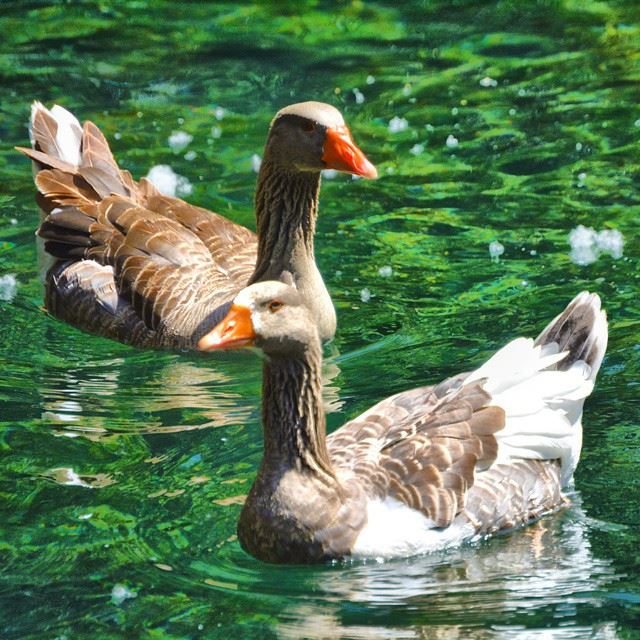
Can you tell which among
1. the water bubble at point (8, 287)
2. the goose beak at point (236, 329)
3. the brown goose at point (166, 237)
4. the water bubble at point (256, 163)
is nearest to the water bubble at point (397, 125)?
the water bubble at point (256, 163)

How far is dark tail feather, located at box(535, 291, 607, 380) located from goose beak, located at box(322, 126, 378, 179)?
5.46 ft

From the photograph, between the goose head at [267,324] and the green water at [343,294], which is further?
the green water at [343,294]

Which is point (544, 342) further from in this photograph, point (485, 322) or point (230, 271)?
point (230, 271)

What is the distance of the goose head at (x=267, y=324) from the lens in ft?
24.6

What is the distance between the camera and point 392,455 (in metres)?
8.20

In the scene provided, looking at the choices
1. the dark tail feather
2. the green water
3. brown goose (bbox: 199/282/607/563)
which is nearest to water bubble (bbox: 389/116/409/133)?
the green water

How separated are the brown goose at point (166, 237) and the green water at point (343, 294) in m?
0.31

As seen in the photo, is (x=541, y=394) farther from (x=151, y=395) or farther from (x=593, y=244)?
(x=593, y=244)

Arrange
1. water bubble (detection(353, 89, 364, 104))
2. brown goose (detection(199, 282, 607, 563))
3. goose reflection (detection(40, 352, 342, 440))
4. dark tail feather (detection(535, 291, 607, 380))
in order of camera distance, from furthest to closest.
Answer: water bubble (detection(353, 89, 364, 104)) < goose reflection (detection(40, 352, 342, 440)) < dark tail feather (detection(535, 291, 607, 380)) < brown goose (detection(199, 282, 607, 563))

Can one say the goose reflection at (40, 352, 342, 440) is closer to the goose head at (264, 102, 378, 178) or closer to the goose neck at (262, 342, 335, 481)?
the goose head at (264, 102, 378, 178)

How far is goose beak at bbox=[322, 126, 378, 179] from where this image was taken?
32.4 feet

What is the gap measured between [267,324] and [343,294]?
4.32 meters

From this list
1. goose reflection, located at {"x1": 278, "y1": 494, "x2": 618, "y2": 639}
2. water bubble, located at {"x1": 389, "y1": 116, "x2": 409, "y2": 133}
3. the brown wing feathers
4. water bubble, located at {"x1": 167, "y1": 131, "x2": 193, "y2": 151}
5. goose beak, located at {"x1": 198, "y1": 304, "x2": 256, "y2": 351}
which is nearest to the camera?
goose reflection, located at {"x1": 278, "y1": 494, "x2": 618, "y2": 639}

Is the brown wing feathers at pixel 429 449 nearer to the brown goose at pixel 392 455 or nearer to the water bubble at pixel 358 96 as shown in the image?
the brown goose at pixel 392 455
